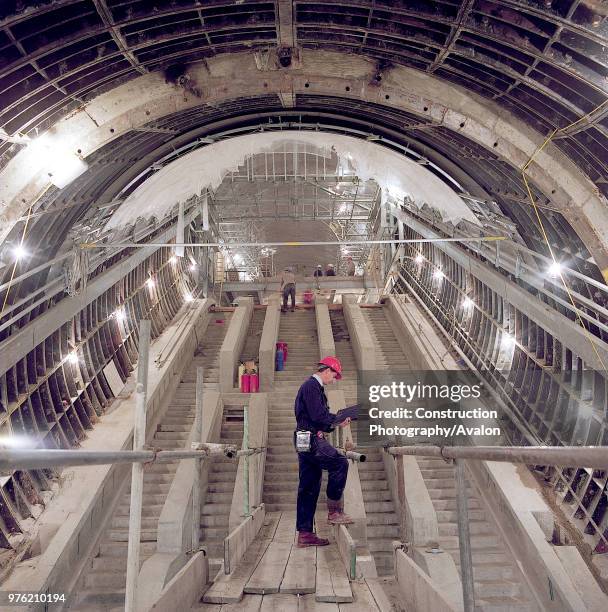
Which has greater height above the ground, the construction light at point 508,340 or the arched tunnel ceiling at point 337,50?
the arched tunnel ceiling at point 337,50

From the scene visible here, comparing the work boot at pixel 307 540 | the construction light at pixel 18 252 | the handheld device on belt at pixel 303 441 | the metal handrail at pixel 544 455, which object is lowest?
the work boot at pixel 307 540

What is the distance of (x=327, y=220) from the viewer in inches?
953

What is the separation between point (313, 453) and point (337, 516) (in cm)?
81

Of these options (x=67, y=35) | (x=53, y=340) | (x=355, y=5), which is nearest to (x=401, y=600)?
(x=355, y=5)

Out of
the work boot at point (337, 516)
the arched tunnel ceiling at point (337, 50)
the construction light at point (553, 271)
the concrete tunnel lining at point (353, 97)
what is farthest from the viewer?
the construction light at point (553, 271)

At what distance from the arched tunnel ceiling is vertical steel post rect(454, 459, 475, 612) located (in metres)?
4.15

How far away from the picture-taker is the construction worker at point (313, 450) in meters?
5.27

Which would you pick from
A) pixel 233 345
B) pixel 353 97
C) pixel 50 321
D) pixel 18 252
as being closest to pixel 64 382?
pixel 50 321

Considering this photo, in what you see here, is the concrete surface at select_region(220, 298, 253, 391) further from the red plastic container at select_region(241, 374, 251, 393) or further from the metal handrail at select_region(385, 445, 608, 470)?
the metal handrail at select_region(385, 445, 608, 470)

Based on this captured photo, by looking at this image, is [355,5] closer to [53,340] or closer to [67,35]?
[67,35]

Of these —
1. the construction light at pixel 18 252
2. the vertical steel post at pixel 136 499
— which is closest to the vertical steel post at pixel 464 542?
the vertical steel post at pixel 136 499

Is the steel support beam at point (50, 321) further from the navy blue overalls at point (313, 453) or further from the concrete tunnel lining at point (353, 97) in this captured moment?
the navy blue overalls at point (313, 453)

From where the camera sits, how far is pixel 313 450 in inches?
208

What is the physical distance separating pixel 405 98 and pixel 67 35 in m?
4.05
